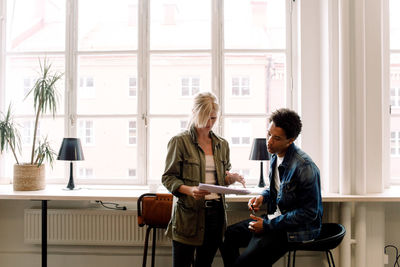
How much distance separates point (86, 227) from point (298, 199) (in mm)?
2107

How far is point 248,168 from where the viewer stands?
357 centimetres

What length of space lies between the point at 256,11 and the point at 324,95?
4.05ft

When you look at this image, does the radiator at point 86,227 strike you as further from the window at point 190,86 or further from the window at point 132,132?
the window at point 190,86

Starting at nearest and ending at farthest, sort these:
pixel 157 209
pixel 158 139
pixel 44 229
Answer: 1. pixel 157 209
2. pixel 44 229
3. pixel 158 139

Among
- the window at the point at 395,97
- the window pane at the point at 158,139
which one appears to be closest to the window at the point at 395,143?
the window at the point at 395,97

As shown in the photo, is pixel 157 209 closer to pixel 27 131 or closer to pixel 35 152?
pixel 35 152

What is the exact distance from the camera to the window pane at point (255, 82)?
140 inches

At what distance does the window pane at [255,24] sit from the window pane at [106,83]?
1.12 meters

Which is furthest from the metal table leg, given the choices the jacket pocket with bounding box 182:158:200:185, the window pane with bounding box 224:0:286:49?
the window pane with bounding box 224:0:286:49

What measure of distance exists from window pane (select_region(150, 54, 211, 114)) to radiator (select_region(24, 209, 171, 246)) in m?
1.18

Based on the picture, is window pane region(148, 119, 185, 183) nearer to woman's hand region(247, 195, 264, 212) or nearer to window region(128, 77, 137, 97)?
window region(128, 77, 137, 97)

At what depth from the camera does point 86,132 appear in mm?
3621

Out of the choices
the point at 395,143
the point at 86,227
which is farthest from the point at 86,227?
the point at 395,143

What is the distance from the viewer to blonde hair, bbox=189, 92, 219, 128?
2201 millimetres
